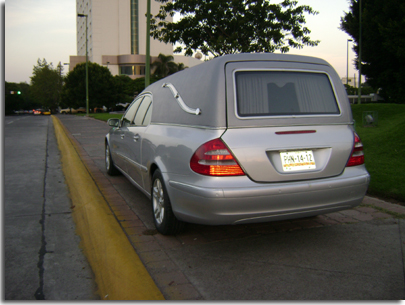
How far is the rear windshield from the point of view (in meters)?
3.45

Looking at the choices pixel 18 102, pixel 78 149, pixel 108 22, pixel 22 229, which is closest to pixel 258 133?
pixel 22 229

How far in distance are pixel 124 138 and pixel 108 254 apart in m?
2.50

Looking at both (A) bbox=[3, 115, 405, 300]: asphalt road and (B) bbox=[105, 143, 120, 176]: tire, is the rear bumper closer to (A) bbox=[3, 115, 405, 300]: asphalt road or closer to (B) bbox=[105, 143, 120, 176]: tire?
(A) bbox=[3, 115, 405, 300]: asphalt road

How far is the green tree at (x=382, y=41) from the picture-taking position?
25359mm

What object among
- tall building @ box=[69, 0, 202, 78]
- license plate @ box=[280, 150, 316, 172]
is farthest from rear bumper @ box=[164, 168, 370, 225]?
tall building @ box=[69, 0, 202, 78]

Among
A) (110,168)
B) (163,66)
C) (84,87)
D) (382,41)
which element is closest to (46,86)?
(163,66)

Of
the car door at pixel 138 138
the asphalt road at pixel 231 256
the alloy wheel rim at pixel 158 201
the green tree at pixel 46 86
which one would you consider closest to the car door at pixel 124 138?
the car door at pixel 138 138

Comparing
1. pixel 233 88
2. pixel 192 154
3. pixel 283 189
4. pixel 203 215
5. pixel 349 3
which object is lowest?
pixel 203 215

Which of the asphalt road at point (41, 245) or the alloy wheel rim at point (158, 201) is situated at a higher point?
the alloy wheel rim at point (158, 201)

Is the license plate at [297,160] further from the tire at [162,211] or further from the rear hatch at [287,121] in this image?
the tire at [162,211]

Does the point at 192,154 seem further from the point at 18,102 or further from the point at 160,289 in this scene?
the point at 18,102

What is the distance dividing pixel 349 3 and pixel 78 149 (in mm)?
27355

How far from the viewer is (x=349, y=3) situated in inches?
1216

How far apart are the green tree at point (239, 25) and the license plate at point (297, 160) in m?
16.6
